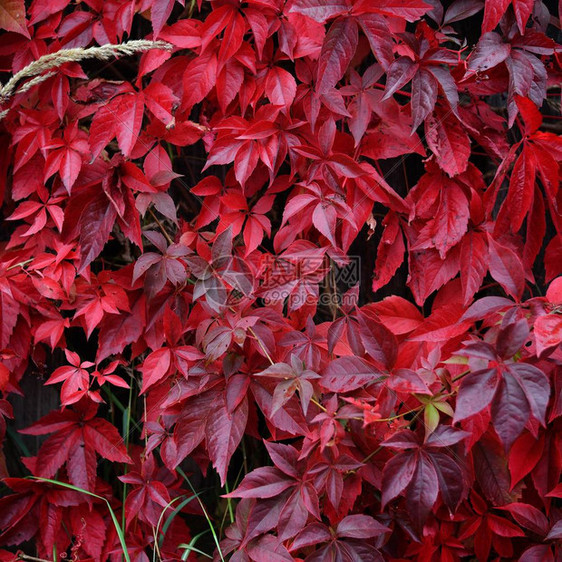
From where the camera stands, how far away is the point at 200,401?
4.23ft

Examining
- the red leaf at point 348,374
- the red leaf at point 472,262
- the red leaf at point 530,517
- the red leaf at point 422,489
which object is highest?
the red leaf at point 472,262

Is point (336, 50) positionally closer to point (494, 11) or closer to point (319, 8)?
point (319, 8)

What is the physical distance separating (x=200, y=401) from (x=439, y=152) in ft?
2.57

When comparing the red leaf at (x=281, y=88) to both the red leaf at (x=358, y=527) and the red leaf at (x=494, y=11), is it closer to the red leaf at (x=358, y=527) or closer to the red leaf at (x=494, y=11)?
the red leaf at (x=494, y=11)

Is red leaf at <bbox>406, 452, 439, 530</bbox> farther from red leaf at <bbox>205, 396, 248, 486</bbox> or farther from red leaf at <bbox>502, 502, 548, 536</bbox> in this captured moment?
red leaf at <bbox>205, 396, 248, 486</bbox>

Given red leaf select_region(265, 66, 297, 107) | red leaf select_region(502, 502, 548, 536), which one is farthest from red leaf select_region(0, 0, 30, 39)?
red leaf select_region(502, 502, 548, 536)

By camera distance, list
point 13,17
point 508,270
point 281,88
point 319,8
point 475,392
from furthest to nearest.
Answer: point 13,17 → point 281,88 → point 319,8 → point 508,270 → point 475,392

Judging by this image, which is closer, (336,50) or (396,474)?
(396,474)

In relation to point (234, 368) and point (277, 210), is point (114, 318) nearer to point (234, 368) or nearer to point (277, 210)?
point (234, 368)

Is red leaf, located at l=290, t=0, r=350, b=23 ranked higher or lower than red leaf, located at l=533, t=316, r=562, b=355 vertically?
higher

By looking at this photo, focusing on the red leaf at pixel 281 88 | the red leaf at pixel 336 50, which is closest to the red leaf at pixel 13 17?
the red leaf at pixel 281 88

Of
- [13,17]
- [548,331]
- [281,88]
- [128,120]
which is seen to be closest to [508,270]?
[548,331]

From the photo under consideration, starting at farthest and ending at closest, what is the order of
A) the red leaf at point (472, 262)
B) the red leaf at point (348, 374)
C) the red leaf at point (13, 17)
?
the red leaf at point (13, 17) < the red leaf at point (472, 262) < the red leaf at point (348, 374)

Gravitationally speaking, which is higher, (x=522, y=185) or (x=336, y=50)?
(x=336, y=50)
